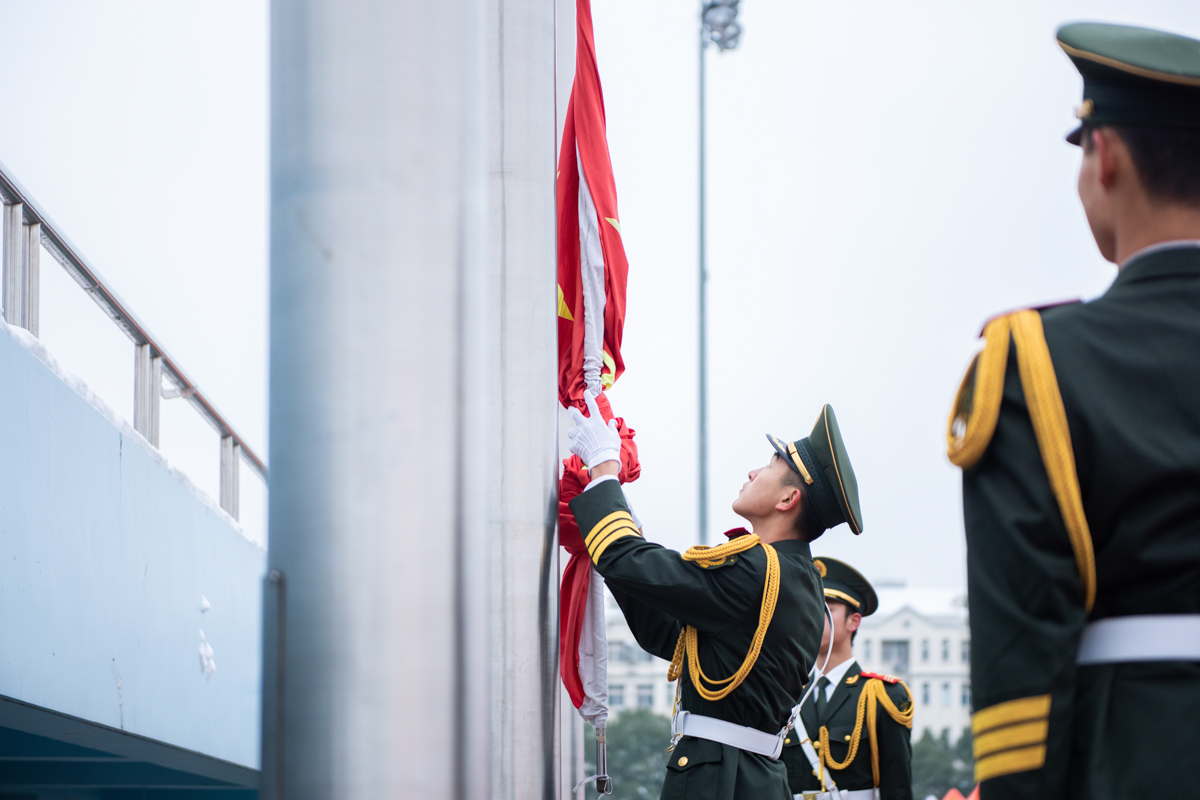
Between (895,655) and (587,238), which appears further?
(895,655)

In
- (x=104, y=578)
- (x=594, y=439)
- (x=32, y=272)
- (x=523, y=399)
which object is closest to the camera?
(x=523, y=399)

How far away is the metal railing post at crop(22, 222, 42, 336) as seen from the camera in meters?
4.98

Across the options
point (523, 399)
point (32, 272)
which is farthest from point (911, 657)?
point (523, 399)

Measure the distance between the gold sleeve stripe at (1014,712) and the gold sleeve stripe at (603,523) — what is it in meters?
1.67

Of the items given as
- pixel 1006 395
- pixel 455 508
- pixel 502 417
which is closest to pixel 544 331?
pixel 502 417

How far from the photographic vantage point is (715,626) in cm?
330

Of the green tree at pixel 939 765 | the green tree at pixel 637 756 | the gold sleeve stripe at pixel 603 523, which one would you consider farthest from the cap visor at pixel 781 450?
the green tree at pixel 939 765

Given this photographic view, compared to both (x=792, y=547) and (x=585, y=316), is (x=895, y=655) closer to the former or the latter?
(x=792, y=547)

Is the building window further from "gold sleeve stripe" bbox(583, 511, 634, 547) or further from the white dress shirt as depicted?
"gold sleeve stripe" bbox(583, 511, 634, 547)

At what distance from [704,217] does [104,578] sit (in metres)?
12.4

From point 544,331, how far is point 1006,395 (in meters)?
1.49

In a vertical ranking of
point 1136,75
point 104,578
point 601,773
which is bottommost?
point 601,773

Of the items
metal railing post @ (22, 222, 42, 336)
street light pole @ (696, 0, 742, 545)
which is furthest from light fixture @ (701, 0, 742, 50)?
metal railing post @ (22, 222, 42, 336)

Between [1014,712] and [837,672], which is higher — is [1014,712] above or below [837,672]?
above
